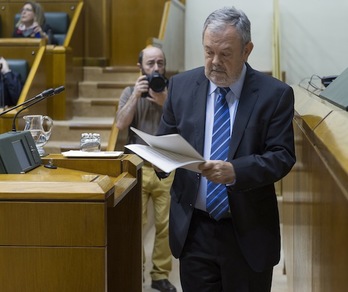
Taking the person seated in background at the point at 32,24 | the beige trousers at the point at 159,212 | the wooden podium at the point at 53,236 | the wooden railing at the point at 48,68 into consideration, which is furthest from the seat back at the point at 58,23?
the wooden podium at the point at 53,236

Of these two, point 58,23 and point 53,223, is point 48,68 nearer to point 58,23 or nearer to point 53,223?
point 58,23

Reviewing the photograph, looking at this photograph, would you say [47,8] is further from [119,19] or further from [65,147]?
[65,147]

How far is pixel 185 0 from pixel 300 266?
5.63m

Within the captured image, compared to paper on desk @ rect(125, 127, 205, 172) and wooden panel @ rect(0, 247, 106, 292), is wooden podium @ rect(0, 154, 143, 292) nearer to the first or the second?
wooden panel @ rect(0, 247, 106, 292)

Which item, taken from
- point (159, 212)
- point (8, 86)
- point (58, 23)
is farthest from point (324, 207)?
point (58, 23)

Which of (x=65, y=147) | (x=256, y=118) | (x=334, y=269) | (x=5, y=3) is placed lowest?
(x=65, y=147)

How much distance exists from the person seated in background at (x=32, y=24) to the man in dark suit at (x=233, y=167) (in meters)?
4.66

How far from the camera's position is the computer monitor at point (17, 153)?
222 cm

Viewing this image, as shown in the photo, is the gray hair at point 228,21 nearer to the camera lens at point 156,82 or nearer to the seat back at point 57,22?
the camera lens at point 156,82

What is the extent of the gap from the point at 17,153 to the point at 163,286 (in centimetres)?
203

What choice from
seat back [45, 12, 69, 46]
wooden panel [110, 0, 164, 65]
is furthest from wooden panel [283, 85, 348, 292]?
wooden panel [110, 0, 164, 65]

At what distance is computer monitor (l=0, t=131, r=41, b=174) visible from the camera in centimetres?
222

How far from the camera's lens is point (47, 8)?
7473 mm

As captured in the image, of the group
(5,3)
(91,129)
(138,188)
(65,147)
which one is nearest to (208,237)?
(138,188)
